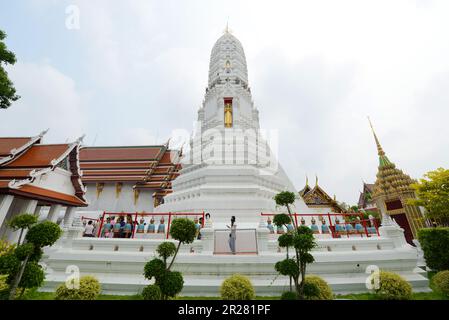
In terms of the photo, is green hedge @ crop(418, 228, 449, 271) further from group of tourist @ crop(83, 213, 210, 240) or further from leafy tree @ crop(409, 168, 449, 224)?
group of tourist @ crop(83, 213, 210, 240)

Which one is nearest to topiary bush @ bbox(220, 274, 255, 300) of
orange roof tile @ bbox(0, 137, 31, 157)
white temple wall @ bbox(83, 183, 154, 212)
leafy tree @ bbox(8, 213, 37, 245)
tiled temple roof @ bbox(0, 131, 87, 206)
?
leafy tree @ bbox(8, 213, 37, 245)

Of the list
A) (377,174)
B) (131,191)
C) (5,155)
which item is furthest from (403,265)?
(131,191)

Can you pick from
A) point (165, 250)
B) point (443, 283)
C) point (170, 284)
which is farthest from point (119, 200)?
point (443, 283)

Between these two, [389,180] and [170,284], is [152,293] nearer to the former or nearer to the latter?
[170,284]

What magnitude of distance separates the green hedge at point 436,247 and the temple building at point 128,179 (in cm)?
1823

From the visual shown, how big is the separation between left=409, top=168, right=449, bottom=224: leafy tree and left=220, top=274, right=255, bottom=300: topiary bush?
11.1 metres

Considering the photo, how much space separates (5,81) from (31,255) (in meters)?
7.62

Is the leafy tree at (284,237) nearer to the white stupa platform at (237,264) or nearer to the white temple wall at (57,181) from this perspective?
the white stupa platform at (237,264)

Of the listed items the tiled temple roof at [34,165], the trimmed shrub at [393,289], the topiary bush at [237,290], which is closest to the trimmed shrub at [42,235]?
the topiary bush at [237,290]

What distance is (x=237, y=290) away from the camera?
197 inches

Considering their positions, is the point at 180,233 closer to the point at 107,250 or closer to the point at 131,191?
the point at 107,250

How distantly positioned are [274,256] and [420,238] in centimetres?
686
